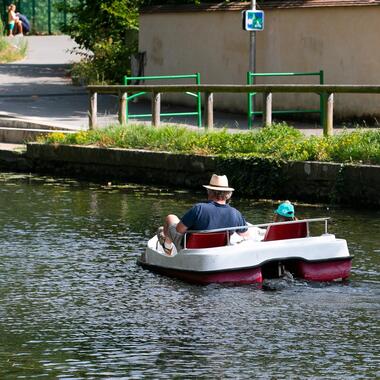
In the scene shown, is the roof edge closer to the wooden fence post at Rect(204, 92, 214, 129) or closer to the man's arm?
the wooden fence post at Rect(204, 92, 214, 129)

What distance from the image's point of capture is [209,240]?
14.3 metres

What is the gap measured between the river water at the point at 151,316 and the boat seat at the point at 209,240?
463mm

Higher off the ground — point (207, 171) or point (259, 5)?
point (259, 5)

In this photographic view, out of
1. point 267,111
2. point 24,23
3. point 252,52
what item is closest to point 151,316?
point 267,111

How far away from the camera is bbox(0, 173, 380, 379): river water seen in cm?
1065

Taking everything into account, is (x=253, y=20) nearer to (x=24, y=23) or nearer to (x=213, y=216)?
(x=213, y=216)

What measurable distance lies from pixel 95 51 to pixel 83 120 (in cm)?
704

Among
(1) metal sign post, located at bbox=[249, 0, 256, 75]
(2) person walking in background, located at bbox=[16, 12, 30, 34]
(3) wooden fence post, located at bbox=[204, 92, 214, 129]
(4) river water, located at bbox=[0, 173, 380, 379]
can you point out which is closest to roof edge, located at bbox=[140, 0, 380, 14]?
(1) metal sign post, located at bbox=[249, 0, 256, 75]

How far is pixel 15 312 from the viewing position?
12.8m

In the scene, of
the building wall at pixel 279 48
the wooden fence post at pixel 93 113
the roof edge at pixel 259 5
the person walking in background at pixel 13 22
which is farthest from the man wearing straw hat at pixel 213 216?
the person walking in background at pixel 13 22

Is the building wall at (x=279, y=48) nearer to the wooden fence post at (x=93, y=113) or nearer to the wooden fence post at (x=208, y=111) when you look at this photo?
the wooden fence post at (x=208, y=111)

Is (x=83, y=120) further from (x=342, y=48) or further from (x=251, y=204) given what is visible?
(x=251, y=204)

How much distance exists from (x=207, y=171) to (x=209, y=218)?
7.35 metres

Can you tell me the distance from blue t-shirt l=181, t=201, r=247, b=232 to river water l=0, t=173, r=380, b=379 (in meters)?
0.67
